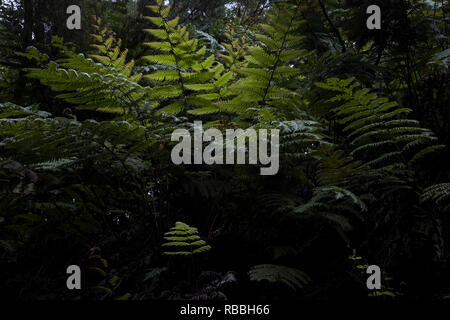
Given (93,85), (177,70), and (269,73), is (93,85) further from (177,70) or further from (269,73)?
(269,73)

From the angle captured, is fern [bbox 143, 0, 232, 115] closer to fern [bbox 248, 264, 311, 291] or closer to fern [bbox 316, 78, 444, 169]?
fern [bbox 316, 78, 444, 169]

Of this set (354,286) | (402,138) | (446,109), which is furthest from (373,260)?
(446,109)

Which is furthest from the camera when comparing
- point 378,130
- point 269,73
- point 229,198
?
point 269,73

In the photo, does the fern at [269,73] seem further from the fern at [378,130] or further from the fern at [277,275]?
the fern at [277,275]

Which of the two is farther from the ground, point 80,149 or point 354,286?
point 80,149

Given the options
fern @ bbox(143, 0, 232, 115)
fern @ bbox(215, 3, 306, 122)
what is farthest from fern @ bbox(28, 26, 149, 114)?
fern @ bbox(215, 3, 306, 122)

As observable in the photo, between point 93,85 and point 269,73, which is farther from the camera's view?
Answer: point 269,73

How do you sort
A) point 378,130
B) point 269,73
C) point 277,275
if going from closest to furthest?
point 277,275, point 378,130, point 269,73

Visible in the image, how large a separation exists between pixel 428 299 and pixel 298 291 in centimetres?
48

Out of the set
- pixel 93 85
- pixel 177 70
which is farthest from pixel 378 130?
pixel 93 85

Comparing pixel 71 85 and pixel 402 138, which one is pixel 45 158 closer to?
pixel 71 85

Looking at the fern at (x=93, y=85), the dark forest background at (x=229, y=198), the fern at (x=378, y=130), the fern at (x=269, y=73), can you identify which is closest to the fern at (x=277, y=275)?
the dark forest background at (x=229, y=198)

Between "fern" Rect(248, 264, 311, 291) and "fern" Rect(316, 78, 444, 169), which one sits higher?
"fern" Rect(316, 78, 444, 169)

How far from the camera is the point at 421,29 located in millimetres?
2303
